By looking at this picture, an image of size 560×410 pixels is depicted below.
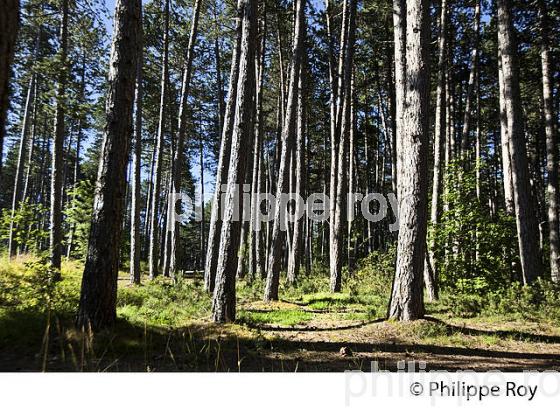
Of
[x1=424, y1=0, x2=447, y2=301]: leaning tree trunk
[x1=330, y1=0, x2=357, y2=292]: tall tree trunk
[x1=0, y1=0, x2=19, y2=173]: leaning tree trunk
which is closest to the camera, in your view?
[x1=0, y1=0, x2=19, y2=173]: leaning tree trunk

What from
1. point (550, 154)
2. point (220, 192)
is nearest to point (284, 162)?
point (220, 192)

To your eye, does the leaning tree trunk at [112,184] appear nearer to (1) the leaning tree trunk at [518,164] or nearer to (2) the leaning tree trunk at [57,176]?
(2) the leaning tree trunk at [57,176]

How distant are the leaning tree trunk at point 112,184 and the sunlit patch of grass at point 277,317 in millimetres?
2836

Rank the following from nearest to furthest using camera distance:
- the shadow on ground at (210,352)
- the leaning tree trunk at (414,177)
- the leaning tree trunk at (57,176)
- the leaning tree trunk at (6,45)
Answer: the leaning tree trunk at (6,45), the shadow on ground at (210,352), the leaning tree trunk at (414,177), the leaning tree trunk at (57,176)

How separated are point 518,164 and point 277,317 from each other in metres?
7.80

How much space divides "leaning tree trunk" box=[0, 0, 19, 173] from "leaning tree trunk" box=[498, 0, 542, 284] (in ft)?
36.1


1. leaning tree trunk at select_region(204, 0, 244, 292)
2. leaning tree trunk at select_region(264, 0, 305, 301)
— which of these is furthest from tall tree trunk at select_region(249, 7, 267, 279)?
leaning tree trunk at select_region(264, 0, 305, 301)

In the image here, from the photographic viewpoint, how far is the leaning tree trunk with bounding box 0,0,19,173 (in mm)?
2412

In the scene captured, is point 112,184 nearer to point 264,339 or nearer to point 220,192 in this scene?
point 264,339

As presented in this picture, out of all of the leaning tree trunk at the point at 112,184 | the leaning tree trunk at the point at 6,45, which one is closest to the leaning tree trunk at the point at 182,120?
the leaning tree trunk at the point at 112,184

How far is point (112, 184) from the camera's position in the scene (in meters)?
5.64

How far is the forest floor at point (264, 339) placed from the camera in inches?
182

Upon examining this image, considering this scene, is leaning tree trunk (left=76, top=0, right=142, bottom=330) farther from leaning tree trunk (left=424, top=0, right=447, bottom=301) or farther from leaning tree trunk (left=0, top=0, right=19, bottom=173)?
leaning tree trunk (left=424, top=0, right=447, bottom=301)

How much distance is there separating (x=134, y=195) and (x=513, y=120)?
14.5 meters
